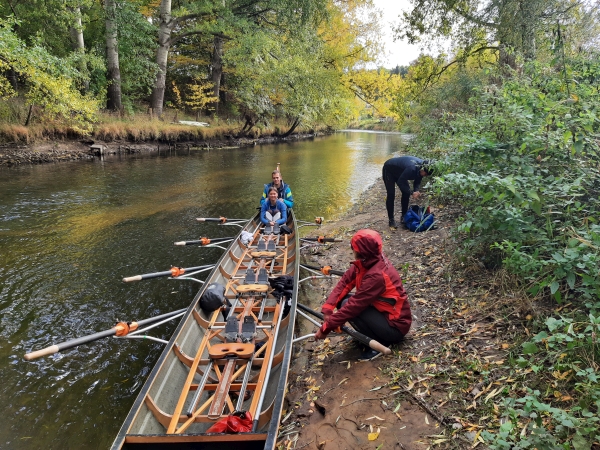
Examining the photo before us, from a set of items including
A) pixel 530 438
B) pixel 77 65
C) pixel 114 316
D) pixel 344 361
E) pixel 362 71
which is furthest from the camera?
pixel 362 71

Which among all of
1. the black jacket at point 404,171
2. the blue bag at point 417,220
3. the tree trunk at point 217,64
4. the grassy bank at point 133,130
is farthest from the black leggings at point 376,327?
the tree trunk at point 217,64

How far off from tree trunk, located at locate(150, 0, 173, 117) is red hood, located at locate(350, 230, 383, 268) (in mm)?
23605

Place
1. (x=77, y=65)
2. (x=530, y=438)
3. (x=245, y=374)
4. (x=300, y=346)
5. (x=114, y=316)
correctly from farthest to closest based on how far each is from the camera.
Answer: (x=77, y=65) → (x=114, y=316) → (x=300, y=346) → (x=245, y=374) → (x=530, y=438)

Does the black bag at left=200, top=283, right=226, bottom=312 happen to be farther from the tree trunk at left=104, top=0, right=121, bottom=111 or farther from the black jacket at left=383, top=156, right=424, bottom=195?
the tree trunk at left=104, top=0, right=121, bottom=111

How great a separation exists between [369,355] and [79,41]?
23045 mm

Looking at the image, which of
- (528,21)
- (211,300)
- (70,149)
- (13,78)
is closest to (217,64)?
(13,78)

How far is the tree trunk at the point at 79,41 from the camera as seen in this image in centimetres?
1797

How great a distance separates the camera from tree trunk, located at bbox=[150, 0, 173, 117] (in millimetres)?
21672

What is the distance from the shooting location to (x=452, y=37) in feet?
41.9

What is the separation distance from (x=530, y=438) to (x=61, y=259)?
28.4 feet

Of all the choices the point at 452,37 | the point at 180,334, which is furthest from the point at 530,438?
the point at 452,37

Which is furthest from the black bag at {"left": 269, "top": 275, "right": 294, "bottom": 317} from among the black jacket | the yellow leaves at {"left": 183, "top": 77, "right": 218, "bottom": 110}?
the yellow leaves at {"left": 183, "top": 77, "right": 218, "bottom": 110}

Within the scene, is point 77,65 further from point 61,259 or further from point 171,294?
point 171,294

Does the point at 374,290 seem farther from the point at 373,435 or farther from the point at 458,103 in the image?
the point at 458,103
